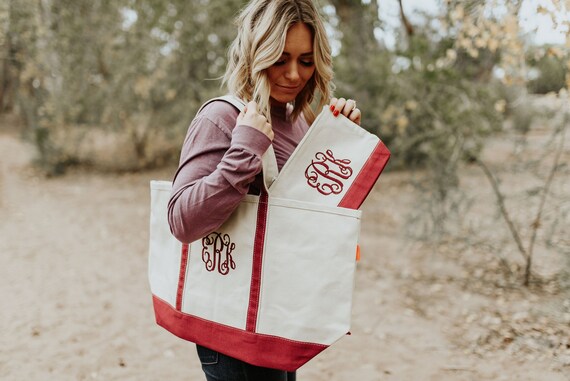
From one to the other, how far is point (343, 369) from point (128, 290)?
2512 mm

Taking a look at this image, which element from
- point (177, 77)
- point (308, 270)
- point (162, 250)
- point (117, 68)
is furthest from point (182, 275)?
point (117, 68)

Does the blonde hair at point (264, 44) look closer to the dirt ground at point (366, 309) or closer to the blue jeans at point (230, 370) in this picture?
the blue jeans at point (230, 370)

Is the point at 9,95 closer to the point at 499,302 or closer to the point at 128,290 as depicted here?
the point at 128,290

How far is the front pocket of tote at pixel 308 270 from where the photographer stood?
124cm

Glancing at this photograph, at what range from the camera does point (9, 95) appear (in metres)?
16.2

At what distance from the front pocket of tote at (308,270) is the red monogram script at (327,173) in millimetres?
88

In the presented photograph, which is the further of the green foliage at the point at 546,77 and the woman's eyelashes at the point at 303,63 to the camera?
the green foliage at the point at 546,77

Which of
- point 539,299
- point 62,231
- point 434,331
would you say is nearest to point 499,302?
point 539,299

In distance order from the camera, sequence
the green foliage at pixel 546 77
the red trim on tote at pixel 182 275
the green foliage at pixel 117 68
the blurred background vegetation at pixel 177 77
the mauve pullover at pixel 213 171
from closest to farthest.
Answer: the mauve pullover at pixel 213 171
the red trim on tote at pixel 182 275
the green foliage at pixel 546 77
the blurred background vegetation at pixel 177 77
the green foliage at pixel 117 68

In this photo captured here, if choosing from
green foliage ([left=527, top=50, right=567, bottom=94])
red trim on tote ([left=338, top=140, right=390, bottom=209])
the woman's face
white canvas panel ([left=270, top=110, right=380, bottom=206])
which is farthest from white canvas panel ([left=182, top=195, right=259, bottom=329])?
green foliage ([left=527, top=50, right=567, bottom=94])

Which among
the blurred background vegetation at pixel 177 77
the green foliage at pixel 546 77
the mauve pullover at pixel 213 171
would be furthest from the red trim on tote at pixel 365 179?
the green foliage at pixel 546 77

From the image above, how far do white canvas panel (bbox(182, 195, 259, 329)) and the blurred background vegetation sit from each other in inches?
166

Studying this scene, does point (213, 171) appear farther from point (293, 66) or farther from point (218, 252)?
point (293, 66)

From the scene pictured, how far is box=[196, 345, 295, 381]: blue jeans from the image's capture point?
4.45 ft
